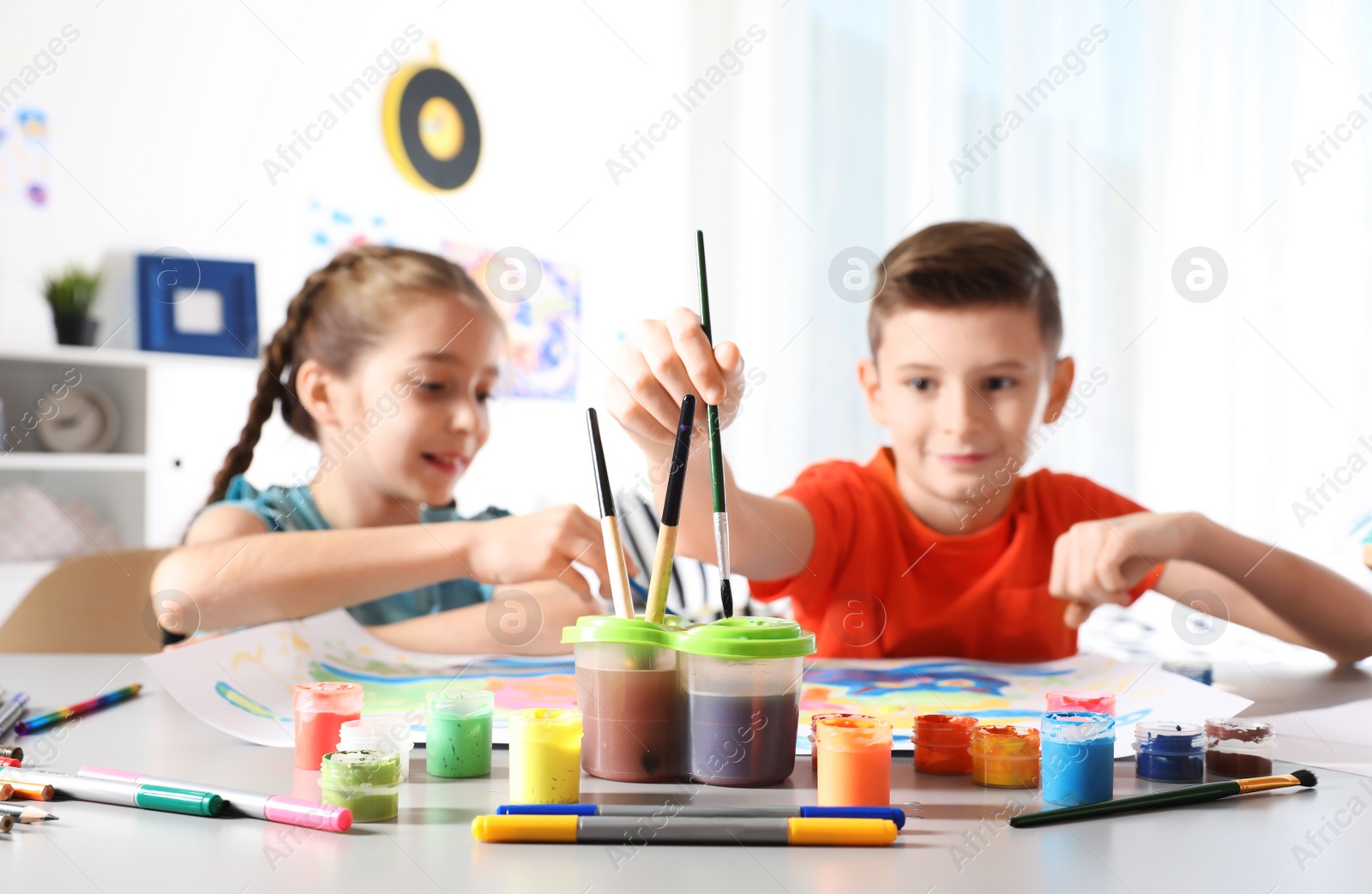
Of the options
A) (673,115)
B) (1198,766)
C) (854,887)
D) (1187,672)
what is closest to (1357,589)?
(1187,672)

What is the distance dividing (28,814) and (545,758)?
166 mm

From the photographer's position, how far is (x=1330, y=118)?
4.60 ft

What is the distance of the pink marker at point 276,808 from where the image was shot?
31 cm

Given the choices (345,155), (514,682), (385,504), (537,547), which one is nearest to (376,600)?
(385,504)

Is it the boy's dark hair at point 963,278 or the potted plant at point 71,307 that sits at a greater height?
the potted plant at point 71,307

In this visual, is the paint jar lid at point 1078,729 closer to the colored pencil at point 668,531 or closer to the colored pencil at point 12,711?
the colored pencil at point 668,531

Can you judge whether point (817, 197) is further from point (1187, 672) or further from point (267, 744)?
point (267, 744)

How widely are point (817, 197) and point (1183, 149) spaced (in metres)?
0.57

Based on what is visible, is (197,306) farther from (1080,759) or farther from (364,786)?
(1080,759)

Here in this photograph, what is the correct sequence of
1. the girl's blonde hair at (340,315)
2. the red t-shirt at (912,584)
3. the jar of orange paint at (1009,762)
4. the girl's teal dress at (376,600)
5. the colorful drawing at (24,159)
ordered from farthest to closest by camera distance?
the colorful drawing at (24,159) → the girl's blonde hair at (340,315) → the girl's teal dress at (376,600) → the red t-shirt at (912,584) → the jar of orange paint at (1009,762)

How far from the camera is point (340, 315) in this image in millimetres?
1236

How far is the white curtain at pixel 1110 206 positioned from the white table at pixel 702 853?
3.79 feet

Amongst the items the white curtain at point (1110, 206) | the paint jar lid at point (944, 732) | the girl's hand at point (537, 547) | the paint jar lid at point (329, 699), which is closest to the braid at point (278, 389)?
the girl's hand at point (537, 547)

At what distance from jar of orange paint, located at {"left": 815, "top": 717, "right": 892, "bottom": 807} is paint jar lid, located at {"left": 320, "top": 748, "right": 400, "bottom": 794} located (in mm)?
145
